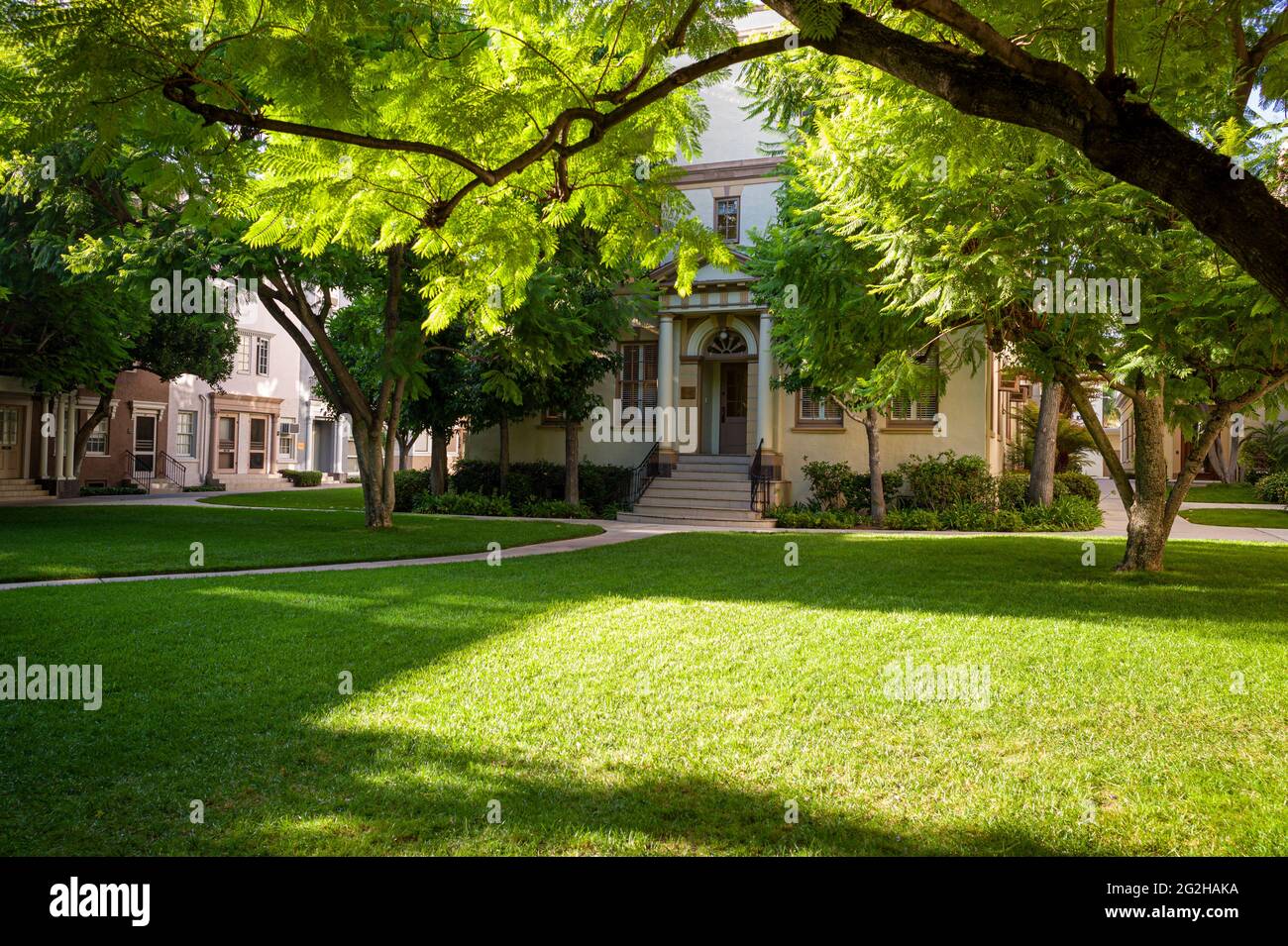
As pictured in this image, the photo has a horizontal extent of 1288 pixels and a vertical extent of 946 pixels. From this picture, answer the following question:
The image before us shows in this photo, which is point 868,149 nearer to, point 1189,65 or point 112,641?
point 1189,65

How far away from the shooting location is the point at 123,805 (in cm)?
415

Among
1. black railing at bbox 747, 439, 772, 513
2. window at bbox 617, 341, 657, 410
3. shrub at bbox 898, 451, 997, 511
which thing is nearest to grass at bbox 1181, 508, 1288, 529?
shrub at bbox 898, 451, 997, 511

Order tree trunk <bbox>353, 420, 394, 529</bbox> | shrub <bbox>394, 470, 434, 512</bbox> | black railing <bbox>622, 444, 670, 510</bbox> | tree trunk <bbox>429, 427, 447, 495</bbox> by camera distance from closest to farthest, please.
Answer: tree trunk <bbox>353, 420, 394, 529</bbox>
black railing <bbox>622, 444, 670, 510</bbox>
tree trunk <bbox>429, 427, 447, 495</bbox>
shrub <bbox>394, 470, 434, 512</bbox>

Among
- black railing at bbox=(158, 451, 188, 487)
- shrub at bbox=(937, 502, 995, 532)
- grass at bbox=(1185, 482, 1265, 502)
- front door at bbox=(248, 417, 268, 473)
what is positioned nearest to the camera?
shrub at bbox=(937, 502, 995, 532)

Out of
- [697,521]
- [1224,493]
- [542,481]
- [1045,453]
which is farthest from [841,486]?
[1224,493]

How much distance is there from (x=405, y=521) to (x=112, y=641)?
12216 millimetres

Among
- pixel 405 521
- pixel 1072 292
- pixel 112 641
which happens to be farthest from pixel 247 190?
pixel 405 521

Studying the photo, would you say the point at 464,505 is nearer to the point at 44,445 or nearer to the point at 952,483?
the point at 952,483

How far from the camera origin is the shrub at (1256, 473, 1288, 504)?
2686 cm

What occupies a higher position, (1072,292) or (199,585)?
(1072,292)

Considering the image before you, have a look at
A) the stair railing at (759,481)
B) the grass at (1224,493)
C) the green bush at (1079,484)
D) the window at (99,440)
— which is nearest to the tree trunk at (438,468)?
the stair railing at (759,481)

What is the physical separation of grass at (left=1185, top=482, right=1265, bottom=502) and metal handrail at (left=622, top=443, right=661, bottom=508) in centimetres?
1780

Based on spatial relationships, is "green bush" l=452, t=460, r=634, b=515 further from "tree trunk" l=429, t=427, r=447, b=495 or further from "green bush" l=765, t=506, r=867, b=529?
"green bush" l=765, t=506, r=867, b=529

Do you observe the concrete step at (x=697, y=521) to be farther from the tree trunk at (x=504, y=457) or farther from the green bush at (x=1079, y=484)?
the green bush at (x=1079, y=484)
